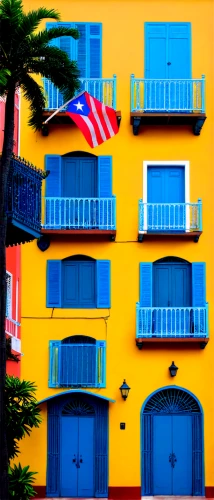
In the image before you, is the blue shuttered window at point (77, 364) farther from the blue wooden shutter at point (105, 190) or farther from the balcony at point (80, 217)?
the blue wooden shutter at point (105, 190)

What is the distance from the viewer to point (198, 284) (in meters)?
32.6

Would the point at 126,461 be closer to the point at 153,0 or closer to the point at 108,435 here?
the point at 108,435

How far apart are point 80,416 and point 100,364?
1671mm

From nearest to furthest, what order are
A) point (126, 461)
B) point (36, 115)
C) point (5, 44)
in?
point (5, 44) < point (36, 115) < point (126, 461)

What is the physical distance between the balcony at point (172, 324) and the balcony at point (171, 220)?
7.26 feet

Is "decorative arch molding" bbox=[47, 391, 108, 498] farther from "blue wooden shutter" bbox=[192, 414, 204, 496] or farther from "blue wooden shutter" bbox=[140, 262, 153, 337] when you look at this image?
"blue wooden shutter" bbox=[140, 262, 153, 337]

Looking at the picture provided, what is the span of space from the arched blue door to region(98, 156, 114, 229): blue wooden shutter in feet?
17.5

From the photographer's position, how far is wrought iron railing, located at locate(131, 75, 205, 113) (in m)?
32.8

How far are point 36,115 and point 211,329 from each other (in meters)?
9.92

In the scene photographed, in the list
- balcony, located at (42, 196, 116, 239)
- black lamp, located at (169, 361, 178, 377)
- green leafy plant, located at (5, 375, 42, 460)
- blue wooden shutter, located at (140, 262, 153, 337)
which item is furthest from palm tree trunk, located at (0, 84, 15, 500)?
black lamp, located at (169, 361, 178, 377)

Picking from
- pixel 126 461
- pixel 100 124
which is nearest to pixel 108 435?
pixel 126 461

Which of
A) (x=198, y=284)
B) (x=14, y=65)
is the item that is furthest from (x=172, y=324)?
(x=14, y=65)

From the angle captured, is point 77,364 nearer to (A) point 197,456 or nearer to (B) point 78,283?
(B) point 78,283

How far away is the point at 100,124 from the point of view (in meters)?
26.5
